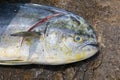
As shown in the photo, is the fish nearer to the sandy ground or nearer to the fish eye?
the fish eye

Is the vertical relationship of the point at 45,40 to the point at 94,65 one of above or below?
above

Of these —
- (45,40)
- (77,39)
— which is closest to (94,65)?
(77,39)

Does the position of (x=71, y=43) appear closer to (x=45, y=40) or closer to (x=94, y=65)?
(x=45, y=40)

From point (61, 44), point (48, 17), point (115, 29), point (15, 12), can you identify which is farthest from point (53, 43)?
point (115, 29)

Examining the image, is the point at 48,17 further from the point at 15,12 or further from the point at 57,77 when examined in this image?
the point at 57,77

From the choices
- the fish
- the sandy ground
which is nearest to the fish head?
the fish

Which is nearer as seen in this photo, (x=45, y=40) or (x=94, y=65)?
(x=45, y=40)

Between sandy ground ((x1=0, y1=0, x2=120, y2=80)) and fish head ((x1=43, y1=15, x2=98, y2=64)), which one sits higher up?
fish head ((x1=43, y1=15, x2=98, y2=64))
